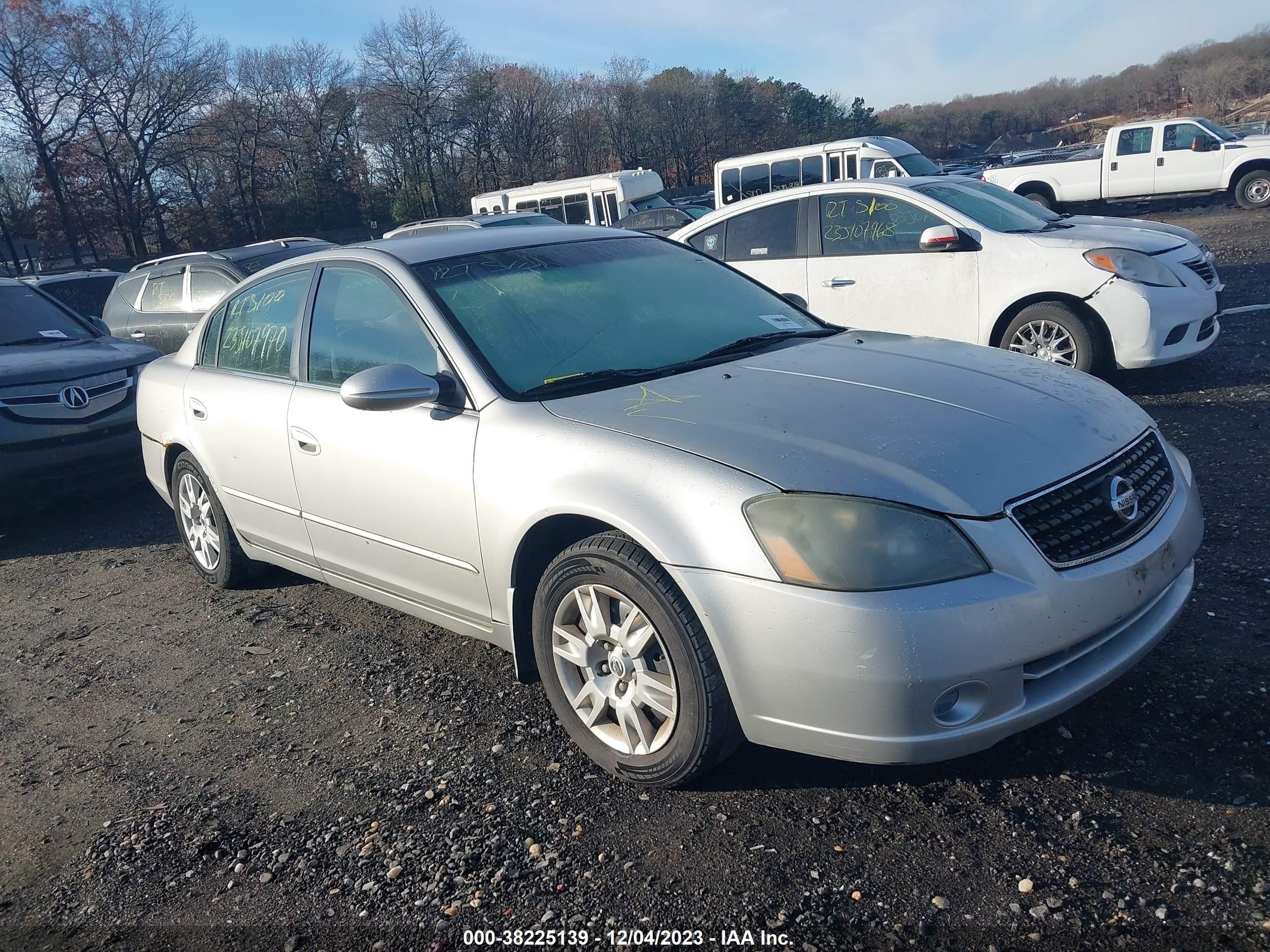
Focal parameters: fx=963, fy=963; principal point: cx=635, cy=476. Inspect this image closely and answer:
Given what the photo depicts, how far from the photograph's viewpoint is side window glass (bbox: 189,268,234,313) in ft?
33.2

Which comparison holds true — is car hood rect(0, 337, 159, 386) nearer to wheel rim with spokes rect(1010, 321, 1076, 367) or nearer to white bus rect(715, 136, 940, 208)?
wheel rim with spokes rect(1010, 321, 1076, 367)

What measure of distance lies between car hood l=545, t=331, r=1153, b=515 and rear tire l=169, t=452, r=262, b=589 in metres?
2.40

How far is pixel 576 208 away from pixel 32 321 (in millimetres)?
17202

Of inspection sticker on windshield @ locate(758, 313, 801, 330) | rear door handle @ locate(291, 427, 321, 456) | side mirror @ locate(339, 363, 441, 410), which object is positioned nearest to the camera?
side mirror @ locate(339, 363, 441, 410)

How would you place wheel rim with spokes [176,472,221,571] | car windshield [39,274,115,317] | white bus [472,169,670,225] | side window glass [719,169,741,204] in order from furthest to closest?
white bus [472,169,670,225] → side window glass [719,169,741,204] → car windshield [39,274,115,317] → wheel rim with spokes [176,472,221,571]

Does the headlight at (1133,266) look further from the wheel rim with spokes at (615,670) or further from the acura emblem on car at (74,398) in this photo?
the acura emblem on car at (74,398)

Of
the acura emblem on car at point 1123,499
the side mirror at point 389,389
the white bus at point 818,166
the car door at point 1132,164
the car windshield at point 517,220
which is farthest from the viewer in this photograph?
the car door at point 1132,164

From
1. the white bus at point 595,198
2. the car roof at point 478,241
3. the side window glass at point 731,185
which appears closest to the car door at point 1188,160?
the side window glass at point 731,185

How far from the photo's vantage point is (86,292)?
12359mm

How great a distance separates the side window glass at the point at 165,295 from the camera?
1056 cm

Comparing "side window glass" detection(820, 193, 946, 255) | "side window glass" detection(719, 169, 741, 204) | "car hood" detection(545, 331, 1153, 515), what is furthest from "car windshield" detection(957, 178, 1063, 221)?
"side window glass" detection(719, 169, 741, 204)

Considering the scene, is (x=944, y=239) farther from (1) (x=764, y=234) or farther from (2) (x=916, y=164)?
(2) (x=916, y=164)

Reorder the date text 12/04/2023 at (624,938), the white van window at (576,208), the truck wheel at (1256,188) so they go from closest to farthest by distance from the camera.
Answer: the date text 12/04/2023 at (624,938) < the truck wheel at (1256,188) < the white van window at (576,208)

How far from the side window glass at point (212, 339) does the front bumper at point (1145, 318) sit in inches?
214
